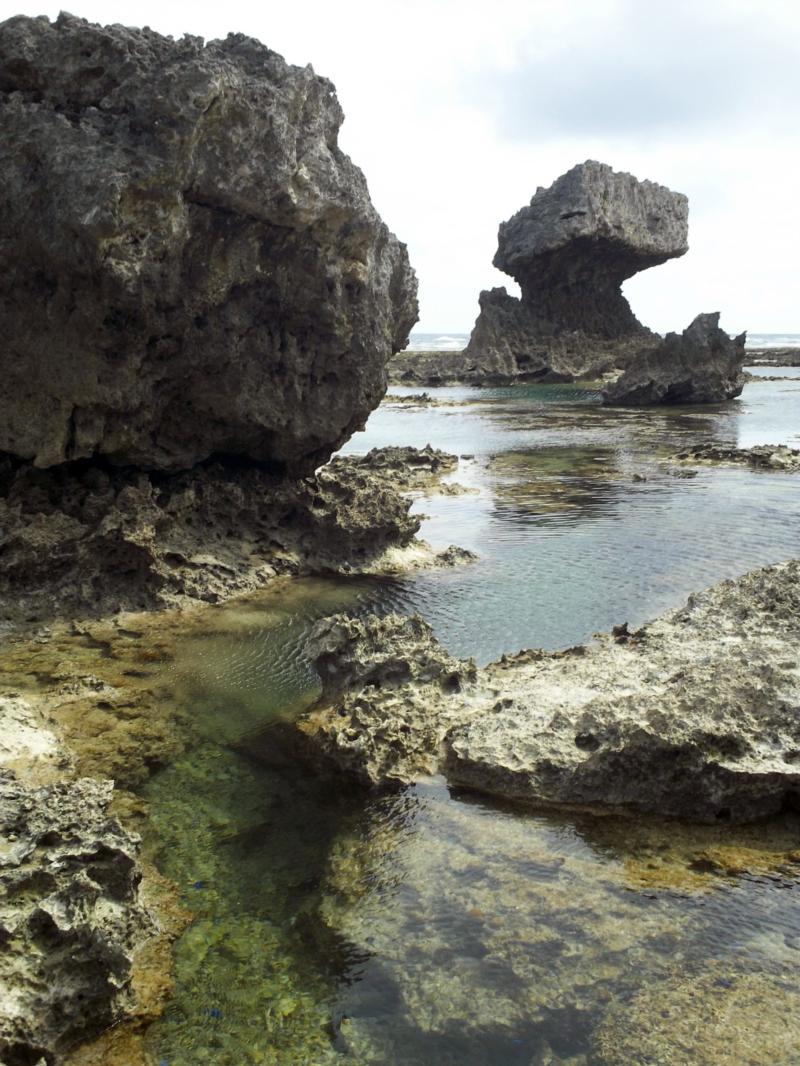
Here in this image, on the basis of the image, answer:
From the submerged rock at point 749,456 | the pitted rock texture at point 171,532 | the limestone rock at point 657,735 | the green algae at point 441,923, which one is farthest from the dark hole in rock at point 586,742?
the submerged rock at point 749,456

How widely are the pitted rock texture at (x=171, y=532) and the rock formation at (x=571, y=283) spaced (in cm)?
5243

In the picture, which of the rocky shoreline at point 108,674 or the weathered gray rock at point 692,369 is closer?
the rocky shoreline at point 108,674

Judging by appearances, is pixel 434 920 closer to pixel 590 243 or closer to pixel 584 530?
pixel 584 530

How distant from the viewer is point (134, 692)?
28.3 feet

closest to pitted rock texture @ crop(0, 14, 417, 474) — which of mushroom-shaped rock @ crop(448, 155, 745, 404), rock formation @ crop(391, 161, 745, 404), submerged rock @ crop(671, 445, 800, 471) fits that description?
submerged rock @ crop(671, 445, 800, 471)

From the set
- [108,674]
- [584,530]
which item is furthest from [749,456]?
[108,674]

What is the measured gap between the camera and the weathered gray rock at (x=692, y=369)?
43562 millimetres

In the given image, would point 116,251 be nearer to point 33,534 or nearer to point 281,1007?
point 33,534

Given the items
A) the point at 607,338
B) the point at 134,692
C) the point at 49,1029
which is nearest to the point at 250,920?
the point at 49,1029

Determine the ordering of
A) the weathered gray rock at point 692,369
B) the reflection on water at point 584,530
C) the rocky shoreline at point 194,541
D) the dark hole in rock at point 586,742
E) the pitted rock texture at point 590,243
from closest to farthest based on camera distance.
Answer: the rocky shoreline at point 194,541 → the dark hole in rock at point 586,742 → the reflection on water at point 584,530 → the weathered gray rock at point 692,369 → the pitted rock texture at point 590,243

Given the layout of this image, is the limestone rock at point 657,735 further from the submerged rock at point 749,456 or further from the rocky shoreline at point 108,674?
the submerged rock at point 749,456

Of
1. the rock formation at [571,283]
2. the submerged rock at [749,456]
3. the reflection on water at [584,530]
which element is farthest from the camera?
the rock formation at [571,283]

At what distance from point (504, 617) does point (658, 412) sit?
106 ft

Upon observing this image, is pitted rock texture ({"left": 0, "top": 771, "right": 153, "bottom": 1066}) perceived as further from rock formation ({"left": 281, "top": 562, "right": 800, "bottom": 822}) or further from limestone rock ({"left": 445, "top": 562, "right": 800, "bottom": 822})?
limestone rock ({"left": 445, "top": 562, "right": 800, "bottom": 822})
